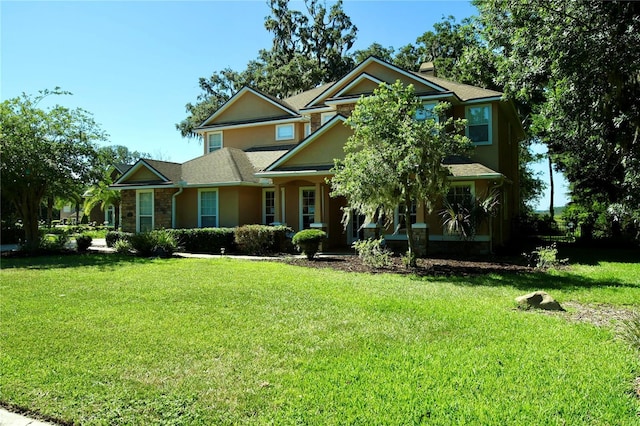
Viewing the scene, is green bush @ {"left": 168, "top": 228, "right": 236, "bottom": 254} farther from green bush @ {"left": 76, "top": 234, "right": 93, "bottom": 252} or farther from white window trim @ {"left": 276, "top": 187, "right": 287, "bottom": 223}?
green bush @ {"left": 76, "top": 234, "right": 93, "bottom": 252}

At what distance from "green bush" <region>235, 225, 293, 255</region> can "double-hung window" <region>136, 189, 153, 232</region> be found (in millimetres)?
5919

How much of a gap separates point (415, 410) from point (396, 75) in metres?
16.9

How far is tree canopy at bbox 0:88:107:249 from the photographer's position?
1584 cm

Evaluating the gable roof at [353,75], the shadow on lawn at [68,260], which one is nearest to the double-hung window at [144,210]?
the shadow on lawn at [68,260]

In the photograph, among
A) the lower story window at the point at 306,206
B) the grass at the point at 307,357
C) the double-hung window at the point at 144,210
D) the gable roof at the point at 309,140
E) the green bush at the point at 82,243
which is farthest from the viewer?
the double-hung window at the point at 144,210

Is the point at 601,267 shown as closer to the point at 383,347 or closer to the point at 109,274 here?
the point at 383,347

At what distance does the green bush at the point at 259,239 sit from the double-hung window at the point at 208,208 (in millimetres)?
3158

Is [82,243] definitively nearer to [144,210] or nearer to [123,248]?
[123,248]

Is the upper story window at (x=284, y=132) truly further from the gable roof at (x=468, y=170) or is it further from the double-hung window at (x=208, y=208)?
the gable roof at (x=468, y=170)

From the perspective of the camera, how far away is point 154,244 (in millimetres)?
15742

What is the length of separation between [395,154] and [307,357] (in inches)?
305

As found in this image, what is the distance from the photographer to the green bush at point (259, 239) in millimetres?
16438

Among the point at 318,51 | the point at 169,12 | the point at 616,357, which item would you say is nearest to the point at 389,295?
the point at 616,357

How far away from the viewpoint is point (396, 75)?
61.2 feet
